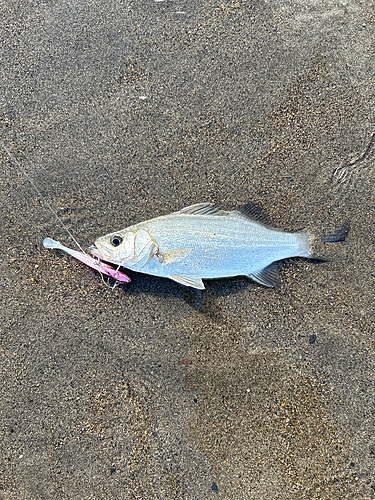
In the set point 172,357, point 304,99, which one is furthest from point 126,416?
point 304,99

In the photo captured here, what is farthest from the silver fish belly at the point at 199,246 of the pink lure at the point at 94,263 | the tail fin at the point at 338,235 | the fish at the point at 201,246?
the tail fin at the point at 338,235

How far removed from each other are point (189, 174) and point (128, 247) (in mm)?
A: 955

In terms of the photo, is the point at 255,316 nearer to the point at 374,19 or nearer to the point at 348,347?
the point at 348,347

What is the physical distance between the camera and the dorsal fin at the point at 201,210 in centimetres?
252

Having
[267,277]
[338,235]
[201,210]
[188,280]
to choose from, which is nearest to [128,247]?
[188,280]

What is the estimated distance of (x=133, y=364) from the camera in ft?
8.49

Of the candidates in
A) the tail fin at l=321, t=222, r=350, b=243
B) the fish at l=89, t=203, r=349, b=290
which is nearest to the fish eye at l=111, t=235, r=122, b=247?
the fish at l=89, t=203, r=349, b=290

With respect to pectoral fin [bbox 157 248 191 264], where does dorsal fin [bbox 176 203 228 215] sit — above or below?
above

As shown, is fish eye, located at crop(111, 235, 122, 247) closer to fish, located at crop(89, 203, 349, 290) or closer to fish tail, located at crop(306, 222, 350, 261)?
fish, located at crop(89, 203, 349, 290)

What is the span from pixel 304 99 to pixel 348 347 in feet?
8.23

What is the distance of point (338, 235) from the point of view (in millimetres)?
2639

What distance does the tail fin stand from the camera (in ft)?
8.64

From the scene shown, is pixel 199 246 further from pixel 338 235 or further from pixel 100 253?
pixel 338 235

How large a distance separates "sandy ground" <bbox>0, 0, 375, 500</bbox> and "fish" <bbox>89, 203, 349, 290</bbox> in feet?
0.61
